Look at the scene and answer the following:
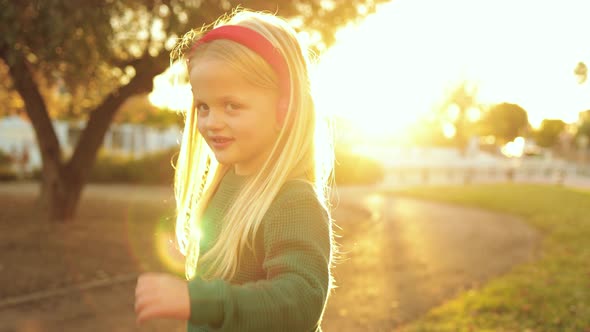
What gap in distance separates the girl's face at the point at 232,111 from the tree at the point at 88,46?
6.24 meters

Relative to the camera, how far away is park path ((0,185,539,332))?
581 centimetres

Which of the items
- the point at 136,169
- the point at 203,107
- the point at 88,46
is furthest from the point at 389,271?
the point at 136,169

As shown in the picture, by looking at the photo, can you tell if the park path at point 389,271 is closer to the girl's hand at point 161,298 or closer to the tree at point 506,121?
the girl's hand at point 161,298

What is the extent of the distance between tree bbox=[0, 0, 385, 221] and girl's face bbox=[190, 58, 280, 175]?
6.24m

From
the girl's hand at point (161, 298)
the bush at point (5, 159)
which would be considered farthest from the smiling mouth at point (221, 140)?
the bush at point (5, 159)

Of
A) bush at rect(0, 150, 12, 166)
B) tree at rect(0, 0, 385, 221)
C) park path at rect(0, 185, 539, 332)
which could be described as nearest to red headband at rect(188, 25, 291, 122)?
park path at rect(0, 185, 539, 332)

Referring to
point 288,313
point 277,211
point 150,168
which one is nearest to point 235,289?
point 288,313

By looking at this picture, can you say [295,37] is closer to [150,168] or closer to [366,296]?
[366,296]

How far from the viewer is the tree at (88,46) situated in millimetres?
7520

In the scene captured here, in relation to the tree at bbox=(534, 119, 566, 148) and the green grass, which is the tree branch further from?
the tree at bbox=(534, 119, 566, 148)

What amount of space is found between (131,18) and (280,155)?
30.9ft

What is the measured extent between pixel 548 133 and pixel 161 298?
93158mm

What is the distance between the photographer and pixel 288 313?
133cm

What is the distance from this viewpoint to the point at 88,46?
885 cm
